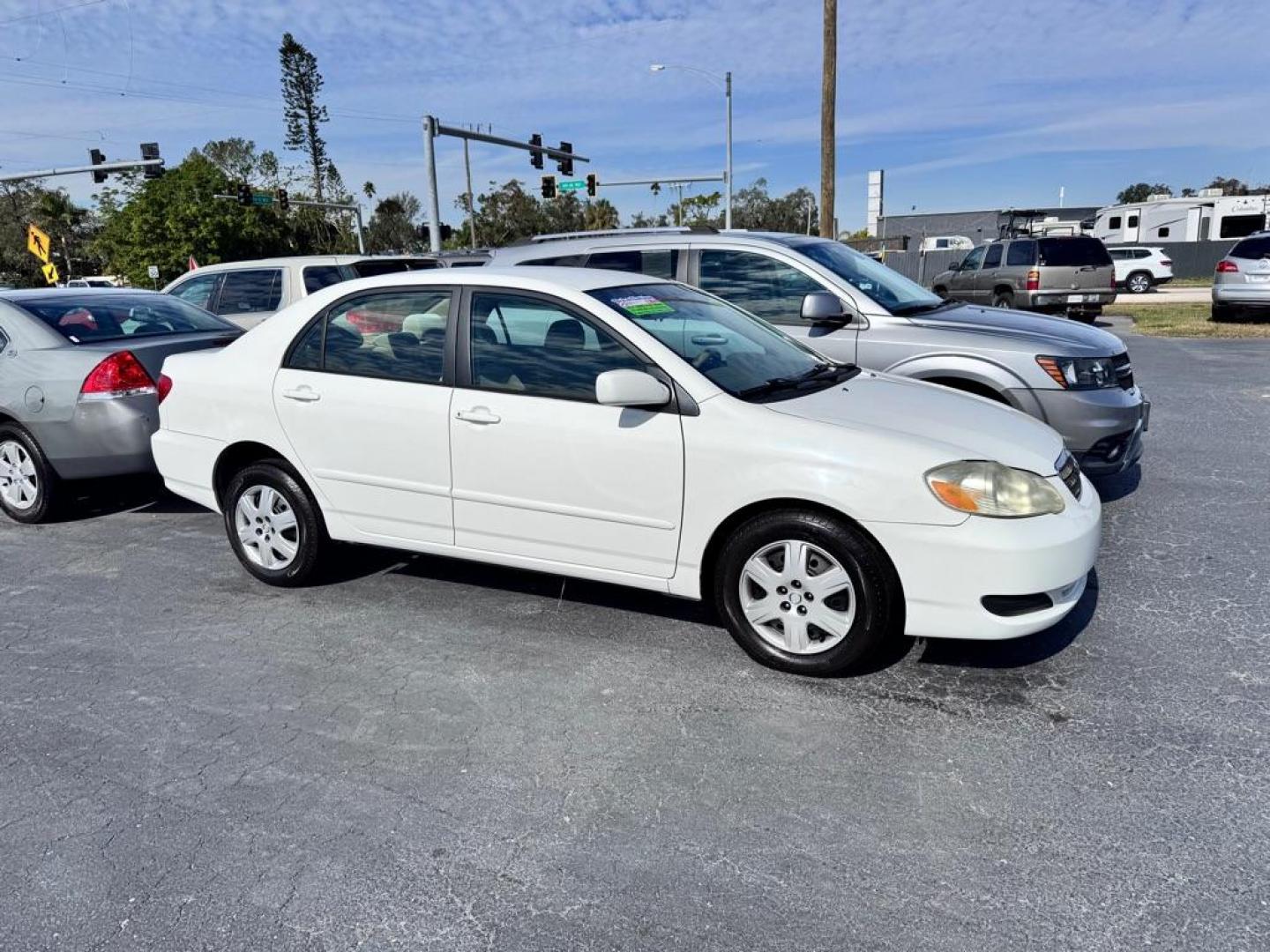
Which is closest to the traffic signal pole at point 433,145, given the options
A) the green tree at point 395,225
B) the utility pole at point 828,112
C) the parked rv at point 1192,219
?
the utility pole at point 828,112

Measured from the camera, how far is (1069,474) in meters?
3.85

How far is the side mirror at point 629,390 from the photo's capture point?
364 centimetres

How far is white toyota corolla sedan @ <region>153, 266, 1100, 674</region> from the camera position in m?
3.45

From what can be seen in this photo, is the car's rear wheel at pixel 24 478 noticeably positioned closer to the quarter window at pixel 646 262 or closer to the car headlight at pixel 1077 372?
the quarter window at pixel 646 262

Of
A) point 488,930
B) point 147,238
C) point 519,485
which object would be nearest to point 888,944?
point 488,930

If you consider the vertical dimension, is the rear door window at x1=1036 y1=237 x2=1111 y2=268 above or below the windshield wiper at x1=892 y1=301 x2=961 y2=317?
above

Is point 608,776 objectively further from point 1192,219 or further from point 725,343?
point 1192,219

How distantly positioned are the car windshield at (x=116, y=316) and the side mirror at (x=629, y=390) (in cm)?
451

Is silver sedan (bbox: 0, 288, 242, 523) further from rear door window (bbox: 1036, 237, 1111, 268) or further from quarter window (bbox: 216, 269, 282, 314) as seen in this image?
rear door window (bbox: 1036, 237, 1111, 268)

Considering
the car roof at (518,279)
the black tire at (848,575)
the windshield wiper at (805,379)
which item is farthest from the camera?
the car roof at (518,279)

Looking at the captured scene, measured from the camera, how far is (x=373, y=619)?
447cm

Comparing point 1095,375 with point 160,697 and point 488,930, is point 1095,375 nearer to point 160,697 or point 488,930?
point 488,930

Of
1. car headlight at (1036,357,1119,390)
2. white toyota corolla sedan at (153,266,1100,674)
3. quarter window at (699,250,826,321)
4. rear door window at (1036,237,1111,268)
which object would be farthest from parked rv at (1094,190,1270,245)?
white toyota corolla sedan at (153,266,1100,674)

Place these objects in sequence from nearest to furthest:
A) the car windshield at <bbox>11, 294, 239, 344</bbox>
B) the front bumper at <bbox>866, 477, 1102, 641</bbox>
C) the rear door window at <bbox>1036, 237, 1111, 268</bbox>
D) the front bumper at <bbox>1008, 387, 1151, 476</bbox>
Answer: the front bumper at <bbox>866, 477, 1102, 641</bbox>, the front bumper at <bbox>1008, 387, 1151, 476</bbox>, the car windshield at <bbox>11, 294, 239, 344</bbox>, the rear door window at <bbox>1036, 237, 1111, 268</bbox>
